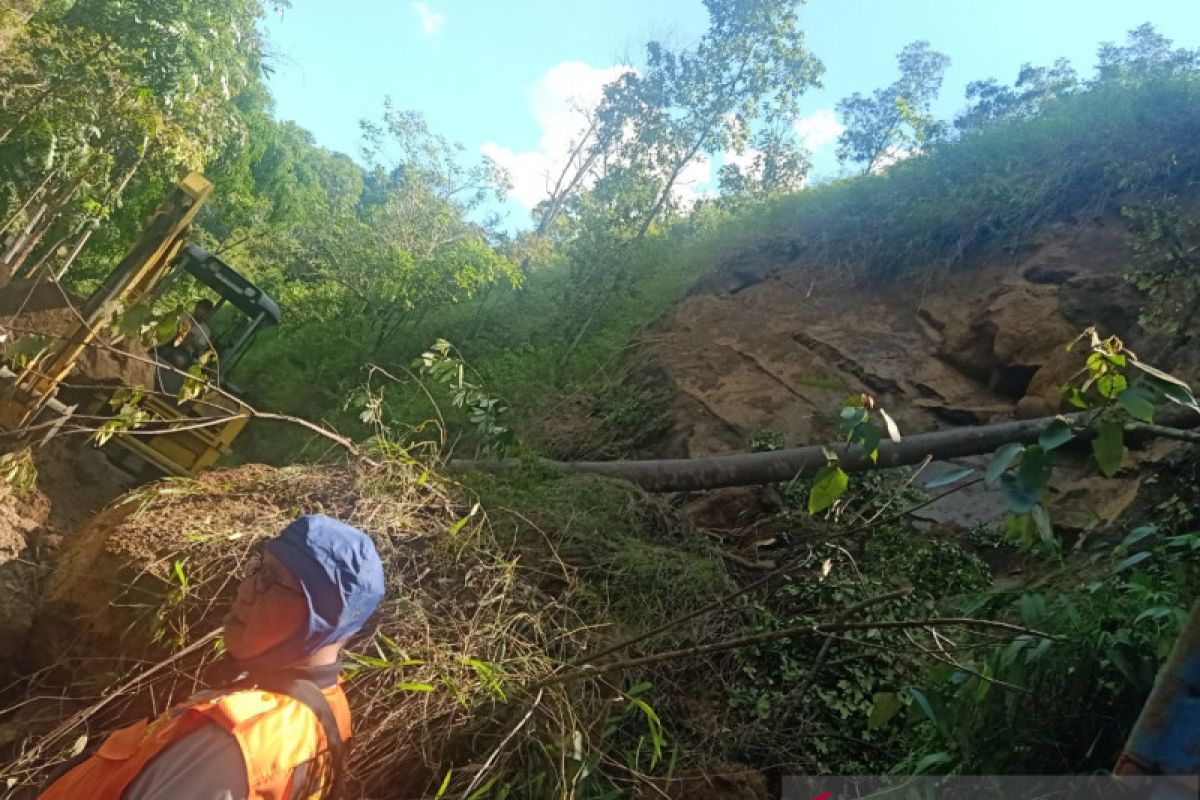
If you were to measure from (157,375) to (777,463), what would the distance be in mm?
5670

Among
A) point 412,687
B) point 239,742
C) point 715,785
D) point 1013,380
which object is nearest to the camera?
point 239,742

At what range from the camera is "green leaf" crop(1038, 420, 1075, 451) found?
1.47m

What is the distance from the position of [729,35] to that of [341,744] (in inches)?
652

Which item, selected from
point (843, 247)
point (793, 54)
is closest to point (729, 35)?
point (793, 54)

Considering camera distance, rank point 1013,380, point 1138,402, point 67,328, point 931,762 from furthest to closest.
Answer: point 67,328
point 1013,380
point 931,762
point 1138,402

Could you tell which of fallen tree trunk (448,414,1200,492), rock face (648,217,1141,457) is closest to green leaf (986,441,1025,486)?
fallen tree trunk (448,414,1200,492)

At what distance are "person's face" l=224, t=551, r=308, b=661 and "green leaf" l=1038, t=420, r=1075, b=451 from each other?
162 cm

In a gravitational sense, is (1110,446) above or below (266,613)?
above

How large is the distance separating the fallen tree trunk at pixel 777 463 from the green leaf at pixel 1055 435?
307cm

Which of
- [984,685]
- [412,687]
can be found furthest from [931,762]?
[412,687]

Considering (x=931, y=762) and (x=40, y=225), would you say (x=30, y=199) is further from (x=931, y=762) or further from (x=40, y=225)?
(x=931, y=762)

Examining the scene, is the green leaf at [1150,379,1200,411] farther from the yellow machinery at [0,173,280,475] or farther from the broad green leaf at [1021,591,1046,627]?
the yellow machinery at [0,173,280,475]

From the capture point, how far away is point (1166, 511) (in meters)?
3.40

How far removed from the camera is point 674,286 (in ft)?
36.9
